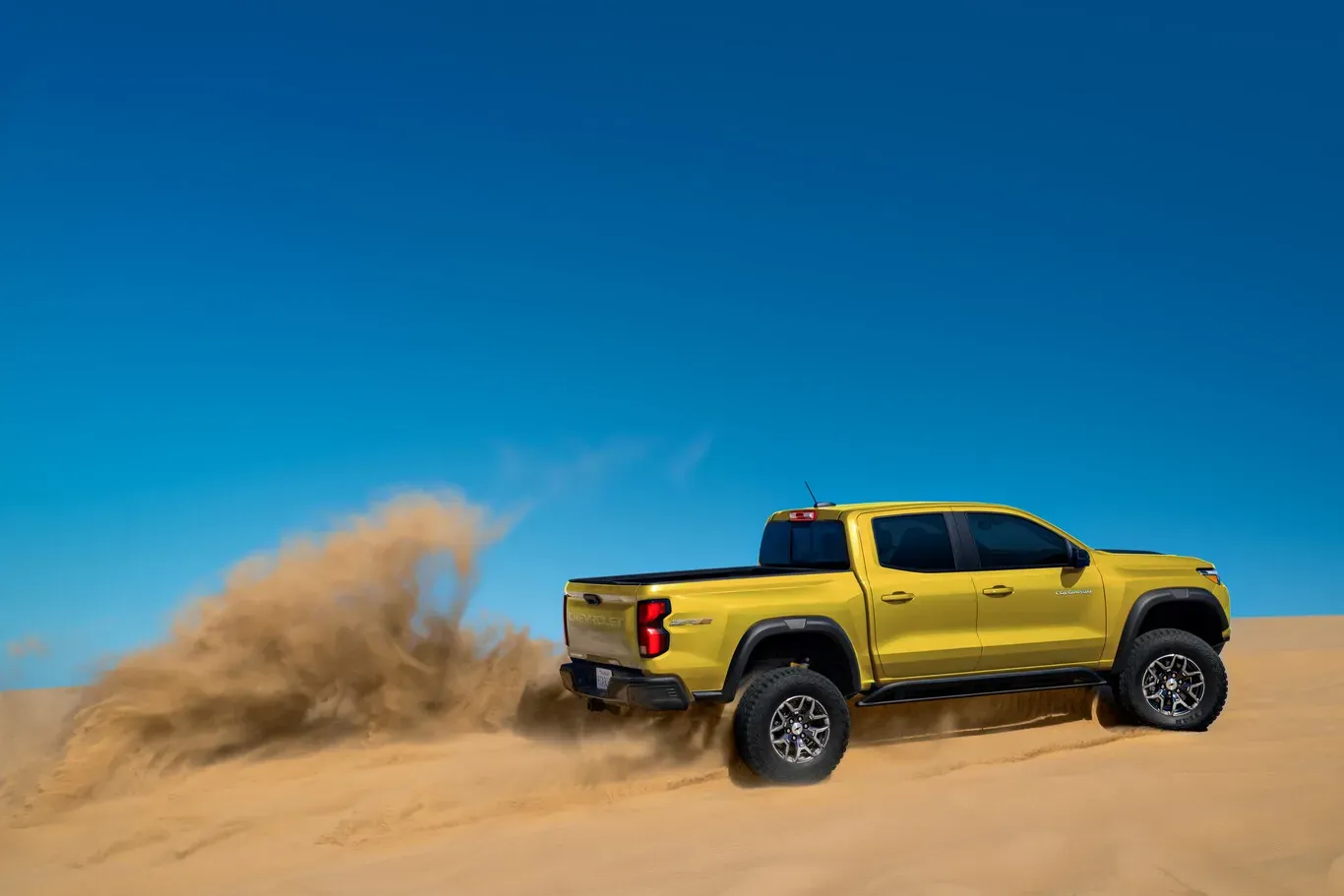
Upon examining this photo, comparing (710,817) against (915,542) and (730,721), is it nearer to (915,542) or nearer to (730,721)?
(730,721)

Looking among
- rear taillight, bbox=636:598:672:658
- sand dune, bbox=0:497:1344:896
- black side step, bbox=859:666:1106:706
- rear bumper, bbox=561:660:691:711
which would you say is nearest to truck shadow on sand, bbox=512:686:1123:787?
sand dune, bbox=0:497:1344:896

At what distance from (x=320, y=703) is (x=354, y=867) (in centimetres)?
393

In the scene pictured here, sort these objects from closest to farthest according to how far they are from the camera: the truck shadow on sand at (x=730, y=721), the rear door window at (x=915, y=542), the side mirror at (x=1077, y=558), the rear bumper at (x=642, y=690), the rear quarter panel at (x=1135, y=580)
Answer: the rear bumper at (x=642, y=690) → the truck shadow on sand at (x=730, y=721) → the rear door window at (x=915, y=542) → the side mirror at (x=1077, y=558) → the rear quarter panel at (x=1135, y=580)

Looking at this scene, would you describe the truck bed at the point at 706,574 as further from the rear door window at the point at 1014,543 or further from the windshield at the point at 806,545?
the rear door window at the point at 1014,543

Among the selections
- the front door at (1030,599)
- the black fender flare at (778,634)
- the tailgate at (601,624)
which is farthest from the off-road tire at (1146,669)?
the tailgate at (601,624)

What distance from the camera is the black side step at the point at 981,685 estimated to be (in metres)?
8.56

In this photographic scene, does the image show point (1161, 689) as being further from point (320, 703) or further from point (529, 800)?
point (320, 703)

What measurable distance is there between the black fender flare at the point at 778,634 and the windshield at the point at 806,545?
0.66m

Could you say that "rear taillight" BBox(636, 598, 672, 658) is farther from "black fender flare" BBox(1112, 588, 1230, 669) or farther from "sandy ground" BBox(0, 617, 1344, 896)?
"black fender flare" BBox(1112, 588, 1230, 669)

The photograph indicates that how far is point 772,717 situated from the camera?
309 inches

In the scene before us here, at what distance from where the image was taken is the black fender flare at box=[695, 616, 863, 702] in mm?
7941

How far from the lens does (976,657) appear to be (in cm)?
885

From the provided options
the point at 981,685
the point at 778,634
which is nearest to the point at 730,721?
the point at 778,634

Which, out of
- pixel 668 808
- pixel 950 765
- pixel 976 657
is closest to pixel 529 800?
pixel 668 808
